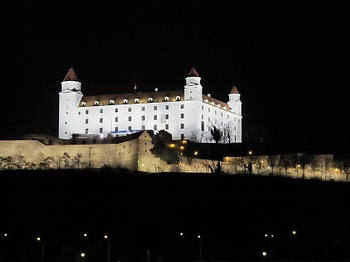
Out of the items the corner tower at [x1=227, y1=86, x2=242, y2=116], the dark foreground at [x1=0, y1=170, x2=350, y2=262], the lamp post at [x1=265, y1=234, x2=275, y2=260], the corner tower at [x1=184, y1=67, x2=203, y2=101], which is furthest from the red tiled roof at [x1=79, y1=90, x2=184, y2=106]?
the lamp post at [x1=265, y1=234, x2=275, y2=260]

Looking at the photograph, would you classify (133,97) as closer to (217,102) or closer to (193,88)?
(193,88)

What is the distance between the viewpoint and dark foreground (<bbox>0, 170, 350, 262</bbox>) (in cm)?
5081

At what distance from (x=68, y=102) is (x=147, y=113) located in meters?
9.75

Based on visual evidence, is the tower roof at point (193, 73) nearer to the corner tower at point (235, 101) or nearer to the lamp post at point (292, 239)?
the corner tower at point (235, 101)

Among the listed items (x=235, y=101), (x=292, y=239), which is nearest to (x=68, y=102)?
(x=235, y=101)

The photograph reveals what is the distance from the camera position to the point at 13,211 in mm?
59094

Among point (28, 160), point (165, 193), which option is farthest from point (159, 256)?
point (28, 160)

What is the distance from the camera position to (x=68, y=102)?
96375 millimetres

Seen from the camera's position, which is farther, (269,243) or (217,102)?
(217,102)

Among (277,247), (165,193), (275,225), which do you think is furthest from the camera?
(165,193)

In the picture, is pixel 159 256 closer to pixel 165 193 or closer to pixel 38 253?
pixel 38 253

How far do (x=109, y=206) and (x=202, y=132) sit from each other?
108 ft

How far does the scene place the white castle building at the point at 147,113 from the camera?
9269 centimetres

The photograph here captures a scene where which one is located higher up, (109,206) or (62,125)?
(62,125)
